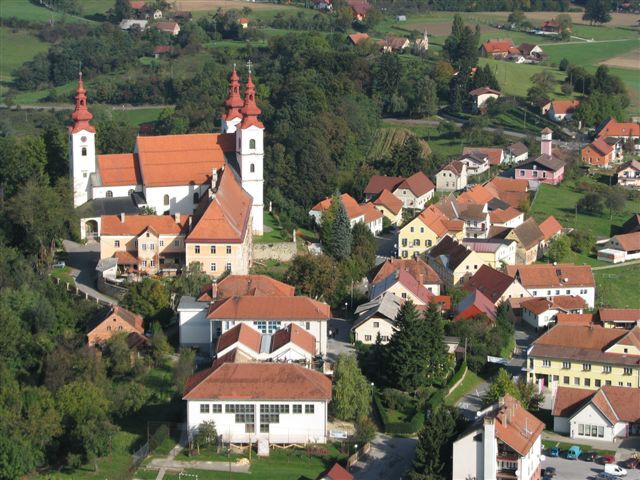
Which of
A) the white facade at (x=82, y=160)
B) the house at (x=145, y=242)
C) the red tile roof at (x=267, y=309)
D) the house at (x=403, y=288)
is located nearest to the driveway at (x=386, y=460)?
the red tile roof at (x=267, y=309)

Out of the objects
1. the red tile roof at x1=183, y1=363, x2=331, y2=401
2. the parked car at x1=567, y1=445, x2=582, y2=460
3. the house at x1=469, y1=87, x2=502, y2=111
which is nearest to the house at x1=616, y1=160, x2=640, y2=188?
the house at x1=469, y1=87, x2=502, y2=111

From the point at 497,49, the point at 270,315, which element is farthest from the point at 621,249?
the point at 497,49

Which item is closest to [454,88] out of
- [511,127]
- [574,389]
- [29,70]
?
[511,127]

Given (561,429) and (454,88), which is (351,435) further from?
(454,88)

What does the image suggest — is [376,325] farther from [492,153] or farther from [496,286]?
[492,153]

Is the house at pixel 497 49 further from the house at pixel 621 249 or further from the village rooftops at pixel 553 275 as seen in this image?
the village rooftops at pixel 553 275

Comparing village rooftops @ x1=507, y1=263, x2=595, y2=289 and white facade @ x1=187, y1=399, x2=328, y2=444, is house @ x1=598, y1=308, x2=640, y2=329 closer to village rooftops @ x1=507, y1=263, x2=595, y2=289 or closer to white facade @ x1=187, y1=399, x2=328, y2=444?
village rooftops @ x1=507, y1=263, x2=595, y2=289

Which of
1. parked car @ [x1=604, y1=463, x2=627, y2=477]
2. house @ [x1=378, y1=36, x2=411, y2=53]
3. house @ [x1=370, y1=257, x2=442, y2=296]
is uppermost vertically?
house @ [x1=378, y1=36, x2=411, y2=53]
